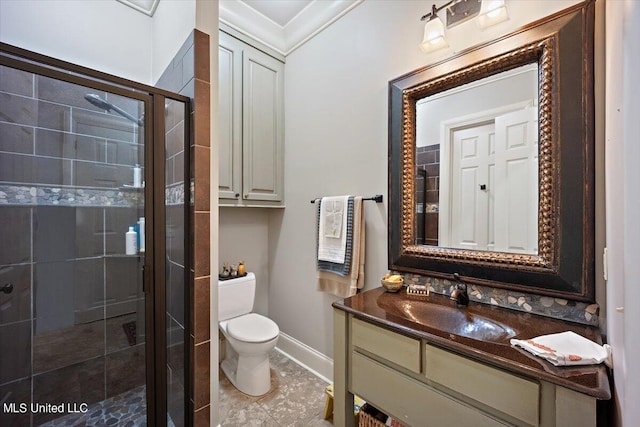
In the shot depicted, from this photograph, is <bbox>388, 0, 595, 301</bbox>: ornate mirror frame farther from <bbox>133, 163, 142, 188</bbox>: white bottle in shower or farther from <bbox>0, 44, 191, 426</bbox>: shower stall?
<bbox>133, 163, 142, 188</bbox>: white bottle in shower

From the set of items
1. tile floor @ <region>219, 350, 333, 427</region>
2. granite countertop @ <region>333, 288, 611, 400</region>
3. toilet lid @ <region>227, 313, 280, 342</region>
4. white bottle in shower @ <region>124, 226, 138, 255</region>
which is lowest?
tile floor @ <region>219, 350, 333, 427</region>

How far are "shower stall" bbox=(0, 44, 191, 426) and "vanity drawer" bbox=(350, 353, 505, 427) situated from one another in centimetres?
91

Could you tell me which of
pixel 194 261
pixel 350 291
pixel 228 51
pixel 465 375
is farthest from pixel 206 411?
pixel 228 51

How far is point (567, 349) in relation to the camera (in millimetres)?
814

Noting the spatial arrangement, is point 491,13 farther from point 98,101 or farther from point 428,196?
point 98,101

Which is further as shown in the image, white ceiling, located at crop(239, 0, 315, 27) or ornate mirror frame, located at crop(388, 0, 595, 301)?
white ceiling, located at crop(239, 0, 315, 27)

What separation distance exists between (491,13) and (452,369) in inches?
56.3

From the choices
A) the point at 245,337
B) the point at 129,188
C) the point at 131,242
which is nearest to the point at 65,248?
the point at 131,242

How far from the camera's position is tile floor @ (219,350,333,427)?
1596 mm

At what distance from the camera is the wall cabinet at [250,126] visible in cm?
202

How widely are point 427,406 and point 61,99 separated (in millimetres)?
2131

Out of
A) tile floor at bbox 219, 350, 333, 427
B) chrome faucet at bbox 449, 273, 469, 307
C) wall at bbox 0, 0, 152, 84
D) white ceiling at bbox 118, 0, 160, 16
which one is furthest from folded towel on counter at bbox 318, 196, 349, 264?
white ceiling at bbox 118, 0, 160, 16

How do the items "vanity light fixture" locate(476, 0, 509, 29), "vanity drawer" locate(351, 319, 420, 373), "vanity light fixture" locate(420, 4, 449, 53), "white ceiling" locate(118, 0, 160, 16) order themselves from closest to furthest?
"vanity drawer" locate(351, 319, 420, 373) < "vanity light fixture" locate(476, 0, 509, 29) < "vanity light fixture" locate(420, 4, 449, 53) < "white ceiling" locate(118, 0, 160, 16)

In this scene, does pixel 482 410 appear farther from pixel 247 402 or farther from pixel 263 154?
pixel 263 154
